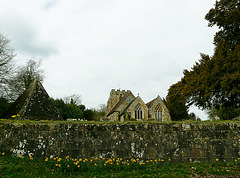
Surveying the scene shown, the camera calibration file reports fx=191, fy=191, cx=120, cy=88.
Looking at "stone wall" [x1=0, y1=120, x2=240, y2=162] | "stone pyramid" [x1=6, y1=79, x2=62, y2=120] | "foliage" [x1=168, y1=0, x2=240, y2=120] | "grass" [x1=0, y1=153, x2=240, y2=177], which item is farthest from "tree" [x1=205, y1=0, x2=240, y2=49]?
"stone pyramid" [x1=6, y1=79, x2=62, y2=120]

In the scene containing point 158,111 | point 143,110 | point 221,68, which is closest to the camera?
point 221,68

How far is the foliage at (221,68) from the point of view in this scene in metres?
18.8

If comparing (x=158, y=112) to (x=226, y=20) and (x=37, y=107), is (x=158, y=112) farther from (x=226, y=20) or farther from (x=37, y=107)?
(x=37, y=107)

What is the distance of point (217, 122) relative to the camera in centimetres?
727

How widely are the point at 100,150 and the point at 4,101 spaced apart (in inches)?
743

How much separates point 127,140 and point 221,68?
16.6 metres

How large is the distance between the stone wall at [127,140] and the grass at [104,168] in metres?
0.26

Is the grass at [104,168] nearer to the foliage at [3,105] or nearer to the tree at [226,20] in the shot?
the foliage at [3,105]

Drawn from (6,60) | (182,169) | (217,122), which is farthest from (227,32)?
(6,60)

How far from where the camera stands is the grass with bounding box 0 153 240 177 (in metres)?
5.51

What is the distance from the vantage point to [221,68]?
19484 millimetres

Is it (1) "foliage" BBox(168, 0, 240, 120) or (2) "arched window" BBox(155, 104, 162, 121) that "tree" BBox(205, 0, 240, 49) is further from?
(2) "arched window" BBox(155, 104, 162, 121)

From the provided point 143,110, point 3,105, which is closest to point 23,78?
point 3,105

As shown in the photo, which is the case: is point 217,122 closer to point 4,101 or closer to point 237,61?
point 237,61
